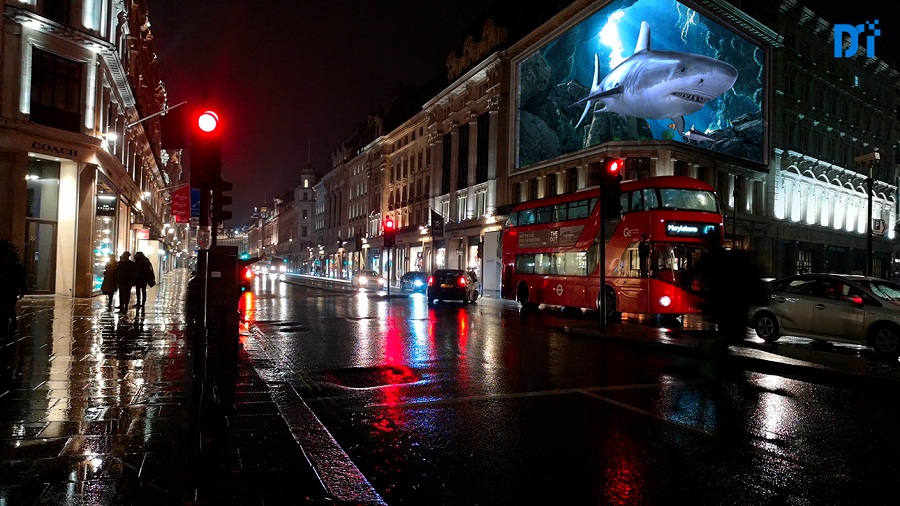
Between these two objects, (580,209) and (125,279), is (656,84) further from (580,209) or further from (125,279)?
(125,279)

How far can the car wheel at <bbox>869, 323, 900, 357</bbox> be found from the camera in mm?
11469

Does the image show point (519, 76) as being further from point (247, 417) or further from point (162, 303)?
point (247, 417)

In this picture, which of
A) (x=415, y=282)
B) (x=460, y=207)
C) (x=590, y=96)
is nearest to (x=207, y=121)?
(x=590, y=96)

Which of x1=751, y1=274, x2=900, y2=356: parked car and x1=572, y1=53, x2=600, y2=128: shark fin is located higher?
x1=572, y1=53, x2=600, y2=128: shark fin

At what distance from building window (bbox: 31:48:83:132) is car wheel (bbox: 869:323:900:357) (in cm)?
2643

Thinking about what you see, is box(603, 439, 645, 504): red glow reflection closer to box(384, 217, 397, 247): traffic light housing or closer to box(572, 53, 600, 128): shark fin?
box(384, 217, 397, 247): traffic light housing

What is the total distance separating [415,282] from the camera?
44.5 meters

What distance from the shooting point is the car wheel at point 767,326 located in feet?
45.1

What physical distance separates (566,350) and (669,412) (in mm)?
→ 5278

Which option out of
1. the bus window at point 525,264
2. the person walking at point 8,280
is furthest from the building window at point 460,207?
the person walking at point 8,280

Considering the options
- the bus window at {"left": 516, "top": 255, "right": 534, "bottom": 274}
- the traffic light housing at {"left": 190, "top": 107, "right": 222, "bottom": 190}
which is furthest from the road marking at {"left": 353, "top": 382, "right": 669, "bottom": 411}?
the bus window at {"left": 516, "top": 255, "right": 534, "bottom": 274}

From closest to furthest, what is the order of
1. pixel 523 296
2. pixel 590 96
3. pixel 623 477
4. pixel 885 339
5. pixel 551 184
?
pixel 623 477
pixel 885 339
pixel 523 296
pixel 590 96
pixel 551 184

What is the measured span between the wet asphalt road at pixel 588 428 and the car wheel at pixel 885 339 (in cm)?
208

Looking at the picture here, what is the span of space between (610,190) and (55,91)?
828 inches
